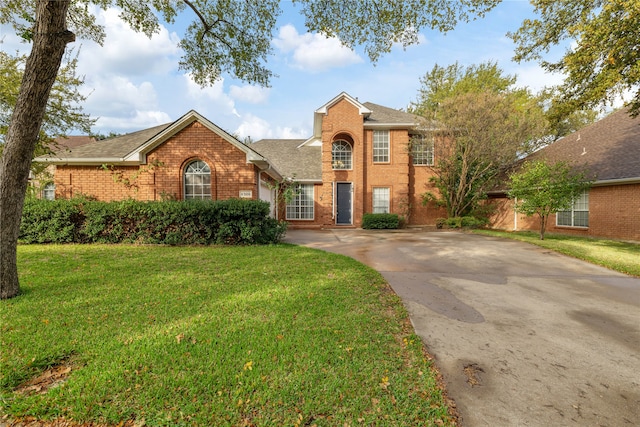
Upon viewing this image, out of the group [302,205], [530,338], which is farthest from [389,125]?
[530,338]

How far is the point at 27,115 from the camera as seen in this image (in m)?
4.18

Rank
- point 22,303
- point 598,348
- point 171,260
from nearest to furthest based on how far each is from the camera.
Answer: point 598,348 → point 22,303 → point 171,260

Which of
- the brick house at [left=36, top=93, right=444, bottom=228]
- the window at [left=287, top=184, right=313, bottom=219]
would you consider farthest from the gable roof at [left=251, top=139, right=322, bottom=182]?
the window at [left=287, top=184, right=313, bottom=219]

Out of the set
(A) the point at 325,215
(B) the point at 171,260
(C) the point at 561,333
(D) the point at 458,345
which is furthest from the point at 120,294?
(A) the point at 325,215

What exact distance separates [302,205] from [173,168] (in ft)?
28.5

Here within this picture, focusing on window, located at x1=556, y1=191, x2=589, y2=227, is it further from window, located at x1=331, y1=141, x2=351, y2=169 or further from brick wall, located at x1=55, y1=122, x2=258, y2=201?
brick wall, located at x1=55, y1=122, x2=258, y2=201

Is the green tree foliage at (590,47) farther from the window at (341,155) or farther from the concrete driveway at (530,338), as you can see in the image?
the window at (341,155)

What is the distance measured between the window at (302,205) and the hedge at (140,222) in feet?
28.3

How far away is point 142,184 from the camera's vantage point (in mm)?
11094

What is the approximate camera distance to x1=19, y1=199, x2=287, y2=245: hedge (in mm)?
8898

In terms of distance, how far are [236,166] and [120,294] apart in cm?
711

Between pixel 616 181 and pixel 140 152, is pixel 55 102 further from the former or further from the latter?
pixel 616 181

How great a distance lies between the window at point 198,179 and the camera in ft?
36.1

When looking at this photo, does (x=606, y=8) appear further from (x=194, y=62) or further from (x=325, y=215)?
(x=325, y=215)
